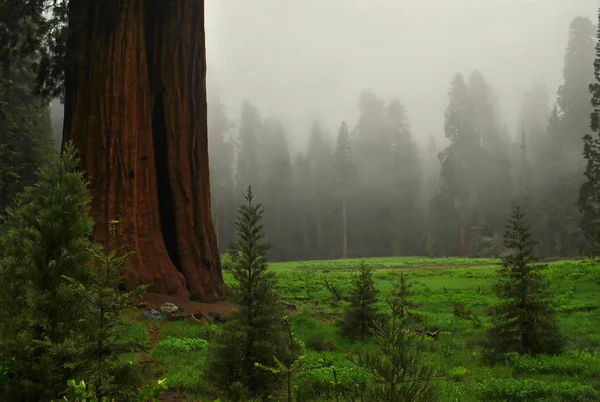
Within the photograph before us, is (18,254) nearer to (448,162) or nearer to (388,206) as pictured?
(448,162)

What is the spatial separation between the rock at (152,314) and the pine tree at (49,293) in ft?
15.7

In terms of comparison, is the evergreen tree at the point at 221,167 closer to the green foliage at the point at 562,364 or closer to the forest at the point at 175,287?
the forest at the point at 175,287

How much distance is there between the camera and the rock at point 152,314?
9.70 metres

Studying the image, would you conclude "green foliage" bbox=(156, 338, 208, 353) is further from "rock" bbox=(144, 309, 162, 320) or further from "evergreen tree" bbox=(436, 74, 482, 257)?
"evergreen tree" bbox=(436, 74, 482, 257)

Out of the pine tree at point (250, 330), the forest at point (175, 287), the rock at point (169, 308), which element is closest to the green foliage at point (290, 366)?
the forest at point (175, 287)

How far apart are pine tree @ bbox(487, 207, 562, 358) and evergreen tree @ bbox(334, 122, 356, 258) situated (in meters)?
52.2

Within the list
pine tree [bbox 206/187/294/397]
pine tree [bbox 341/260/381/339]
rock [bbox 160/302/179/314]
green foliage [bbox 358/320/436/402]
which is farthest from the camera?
rock [bbox 160/302/179/314]

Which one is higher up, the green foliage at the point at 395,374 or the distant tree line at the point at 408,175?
the distant tree line at the point at 408,175

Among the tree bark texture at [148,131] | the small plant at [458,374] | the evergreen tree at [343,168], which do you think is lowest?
the small plant at [458,374]

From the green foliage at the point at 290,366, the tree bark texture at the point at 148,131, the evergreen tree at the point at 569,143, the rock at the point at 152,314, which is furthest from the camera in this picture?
the evergreen tree at the point at 569,143

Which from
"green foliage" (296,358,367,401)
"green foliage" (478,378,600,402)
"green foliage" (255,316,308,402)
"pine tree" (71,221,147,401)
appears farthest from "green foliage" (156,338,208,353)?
"green foliage" (478,378,600,402)

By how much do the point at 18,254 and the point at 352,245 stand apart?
57769 millimetres

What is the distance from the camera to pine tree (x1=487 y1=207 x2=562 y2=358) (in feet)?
26.7

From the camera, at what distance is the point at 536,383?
631 cm
